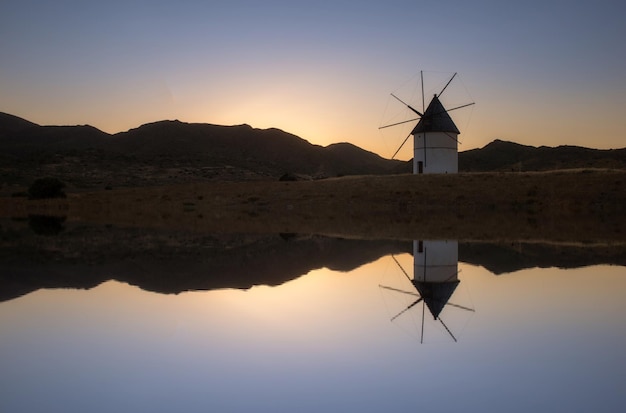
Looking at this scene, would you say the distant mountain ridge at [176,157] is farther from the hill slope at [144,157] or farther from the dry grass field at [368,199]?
the dry grass field at [368,199]

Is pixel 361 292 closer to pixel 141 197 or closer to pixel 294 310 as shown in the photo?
pixel 294 310

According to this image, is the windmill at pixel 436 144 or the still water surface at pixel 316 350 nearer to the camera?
the still water surface at pixel 316 350

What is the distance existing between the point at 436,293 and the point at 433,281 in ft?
4.70

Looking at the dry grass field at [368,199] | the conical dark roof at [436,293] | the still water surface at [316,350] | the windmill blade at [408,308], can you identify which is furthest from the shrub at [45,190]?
the windmill blade at [408,308]

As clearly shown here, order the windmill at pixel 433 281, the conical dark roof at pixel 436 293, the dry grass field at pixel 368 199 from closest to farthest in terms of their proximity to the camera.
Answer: the windmill at pixel 433 281 → the conical dark roof at pixel 436 293 → the dry grass field at pixel 368 199

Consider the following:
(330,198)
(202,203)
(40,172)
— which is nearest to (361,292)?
(330,198)

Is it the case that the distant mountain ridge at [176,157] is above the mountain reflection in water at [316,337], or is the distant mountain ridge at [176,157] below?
above

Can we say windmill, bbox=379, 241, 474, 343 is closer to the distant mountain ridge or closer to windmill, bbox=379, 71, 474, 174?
windmill, bbox=379, 71, 474, 174

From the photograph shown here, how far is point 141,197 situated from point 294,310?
54129 millimetres

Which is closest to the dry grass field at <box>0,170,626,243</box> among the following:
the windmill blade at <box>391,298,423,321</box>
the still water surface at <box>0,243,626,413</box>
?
the windmill blade at <box>391,298,423,321</box>

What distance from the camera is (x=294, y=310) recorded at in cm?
946

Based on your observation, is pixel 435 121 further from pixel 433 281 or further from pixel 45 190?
pixel 433 281

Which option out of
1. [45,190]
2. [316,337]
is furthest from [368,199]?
[316,337]

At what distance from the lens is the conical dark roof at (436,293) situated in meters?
9.68
